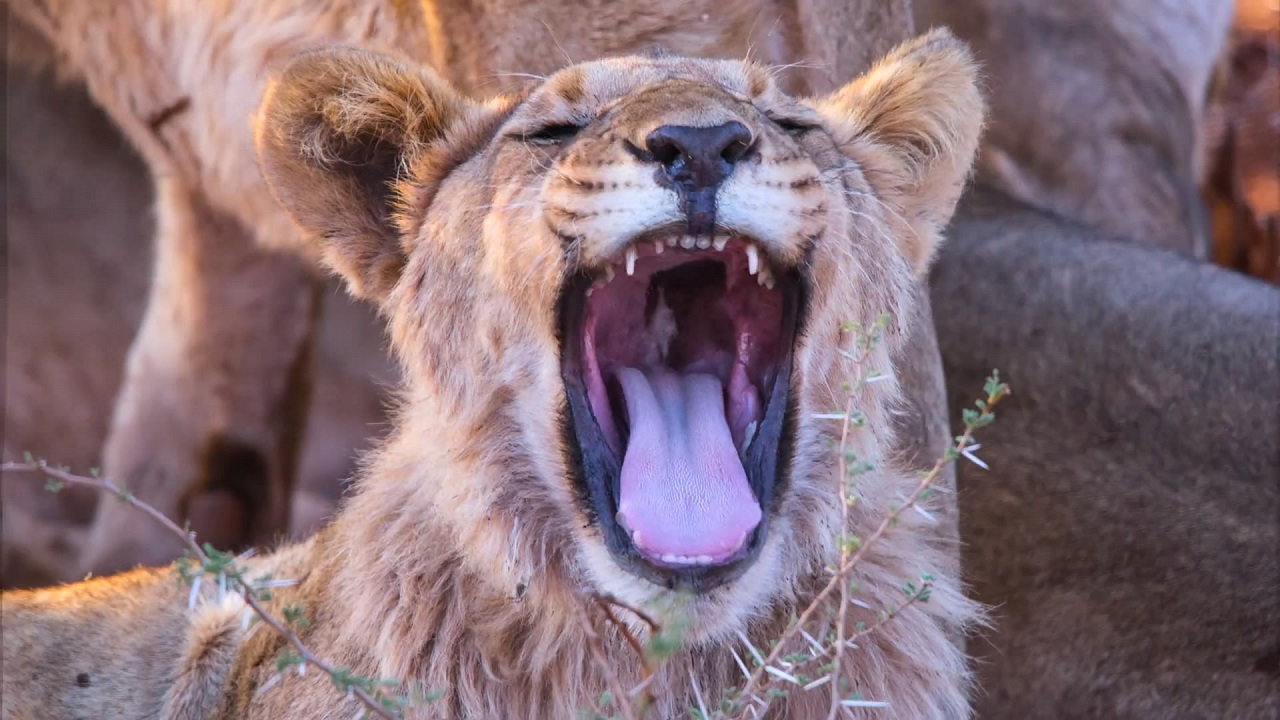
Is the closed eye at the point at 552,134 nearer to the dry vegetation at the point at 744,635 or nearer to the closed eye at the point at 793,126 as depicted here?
the closed eye at the point at 793,126

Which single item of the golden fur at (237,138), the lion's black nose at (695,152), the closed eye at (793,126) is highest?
the lion's black nose at (695,152)

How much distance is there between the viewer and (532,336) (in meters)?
2.30

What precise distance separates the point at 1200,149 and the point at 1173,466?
3169mm

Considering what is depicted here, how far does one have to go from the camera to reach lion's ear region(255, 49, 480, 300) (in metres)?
2.48

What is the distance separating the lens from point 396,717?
2.13m

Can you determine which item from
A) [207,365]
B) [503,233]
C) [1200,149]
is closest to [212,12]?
[207,365]

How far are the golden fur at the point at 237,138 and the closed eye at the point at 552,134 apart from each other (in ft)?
2.48

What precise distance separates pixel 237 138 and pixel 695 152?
241cm

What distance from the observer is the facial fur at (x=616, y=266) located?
2.17 metres

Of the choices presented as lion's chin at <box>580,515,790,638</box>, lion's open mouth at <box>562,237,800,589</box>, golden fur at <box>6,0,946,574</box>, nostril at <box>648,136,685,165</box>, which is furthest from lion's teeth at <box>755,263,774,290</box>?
golden fur at <box>6,0,946,574</box>

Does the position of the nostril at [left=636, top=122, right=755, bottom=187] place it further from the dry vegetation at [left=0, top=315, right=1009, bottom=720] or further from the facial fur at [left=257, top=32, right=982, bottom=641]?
the dry vegetation at [left=0, top=315, right=1009, bottom=720]

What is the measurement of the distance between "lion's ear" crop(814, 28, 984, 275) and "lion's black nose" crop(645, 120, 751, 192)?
0.50 metres

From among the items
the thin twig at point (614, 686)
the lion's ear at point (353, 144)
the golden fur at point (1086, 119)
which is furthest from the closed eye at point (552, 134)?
the golden fur at point (1086, 119)

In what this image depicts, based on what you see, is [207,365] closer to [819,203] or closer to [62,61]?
[62,61]
